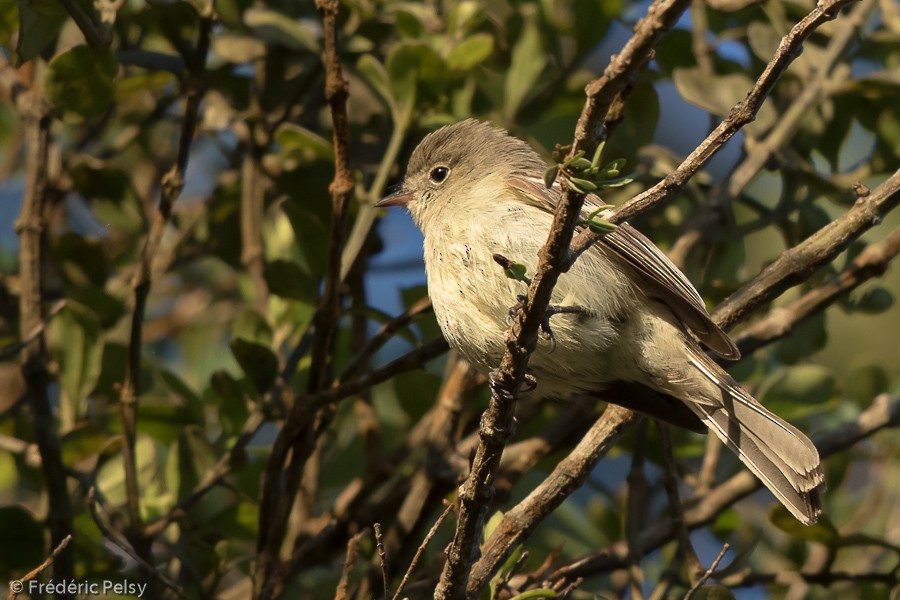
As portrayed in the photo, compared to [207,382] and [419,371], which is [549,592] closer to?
[419,371]

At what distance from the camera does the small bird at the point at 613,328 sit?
3.34 meters

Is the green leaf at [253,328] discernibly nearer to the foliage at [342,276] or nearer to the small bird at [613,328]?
the foliage at [342,276]

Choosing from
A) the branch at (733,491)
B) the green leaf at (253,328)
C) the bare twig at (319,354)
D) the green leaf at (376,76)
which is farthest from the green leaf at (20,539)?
the green leaf at (376,76)

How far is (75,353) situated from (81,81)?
3.26 feet

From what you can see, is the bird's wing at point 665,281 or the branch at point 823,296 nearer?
the bird's wing at point 665,281

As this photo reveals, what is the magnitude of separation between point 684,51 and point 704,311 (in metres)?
1.51

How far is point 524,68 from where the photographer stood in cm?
427

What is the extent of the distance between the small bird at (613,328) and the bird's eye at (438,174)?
522 mm

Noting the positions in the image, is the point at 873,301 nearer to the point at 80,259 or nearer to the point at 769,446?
the point at 769,446

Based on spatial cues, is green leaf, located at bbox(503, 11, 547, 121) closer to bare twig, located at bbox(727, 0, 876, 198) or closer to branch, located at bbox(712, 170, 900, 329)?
bare twig, located at bbox(727, 0, 876, 198)

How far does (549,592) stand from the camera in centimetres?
271

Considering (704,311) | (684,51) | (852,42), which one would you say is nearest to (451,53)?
(684,51)

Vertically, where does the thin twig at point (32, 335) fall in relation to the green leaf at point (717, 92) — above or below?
below

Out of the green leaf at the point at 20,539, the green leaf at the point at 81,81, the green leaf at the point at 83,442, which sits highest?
the green leaf at the point at 81,81
